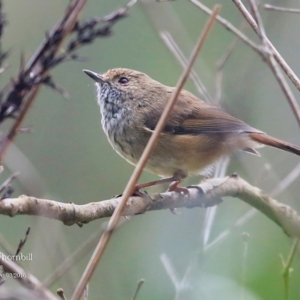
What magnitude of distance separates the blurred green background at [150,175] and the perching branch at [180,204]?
155 millimetres

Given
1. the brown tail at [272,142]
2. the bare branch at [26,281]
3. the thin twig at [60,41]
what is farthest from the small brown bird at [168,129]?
the bare branch at [26,281]

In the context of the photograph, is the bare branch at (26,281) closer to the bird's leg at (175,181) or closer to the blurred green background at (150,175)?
the blurred green background at (150,175)

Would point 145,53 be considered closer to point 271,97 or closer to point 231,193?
point 271,97

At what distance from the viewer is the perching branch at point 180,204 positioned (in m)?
2.23

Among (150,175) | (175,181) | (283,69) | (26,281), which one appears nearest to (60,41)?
(26,281)

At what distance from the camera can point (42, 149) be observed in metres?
6.27

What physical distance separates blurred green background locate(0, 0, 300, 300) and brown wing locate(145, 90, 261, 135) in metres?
0.14

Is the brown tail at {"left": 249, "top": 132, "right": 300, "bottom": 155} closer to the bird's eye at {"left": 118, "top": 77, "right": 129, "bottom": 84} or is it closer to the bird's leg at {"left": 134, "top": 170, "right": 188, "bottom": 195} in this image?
the bird's leg at {"left": 134, "top": 170, "right": 188, "bottom": 195}

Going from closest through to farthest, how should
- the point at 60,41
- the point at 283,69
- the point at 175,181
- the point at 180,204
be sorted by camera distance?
the point at 60,41
the point at 283,69
the point at 180,204
the point at 175,181

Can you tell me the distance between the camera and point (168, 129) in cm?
411

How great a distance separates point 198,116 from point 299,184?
930mm

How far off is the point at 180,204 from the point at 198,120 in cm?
82

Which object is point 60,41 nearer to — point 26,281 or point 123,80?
point 26,281

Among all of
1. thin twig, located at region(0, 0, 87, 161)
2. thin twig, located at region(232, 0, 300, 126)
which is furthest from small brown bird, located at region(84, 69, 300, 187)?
thin twig, located at region(0, 0, 87, 161)
